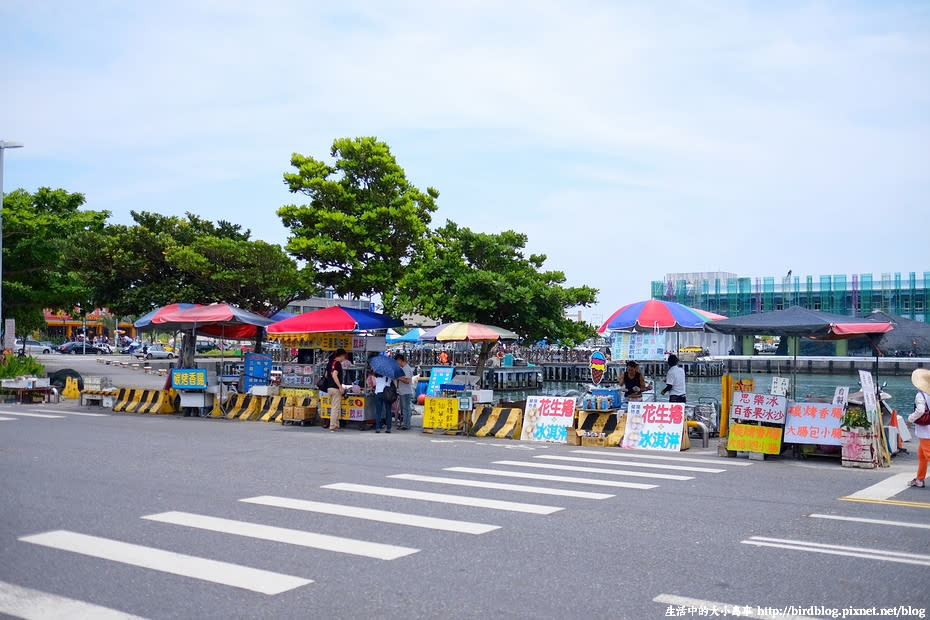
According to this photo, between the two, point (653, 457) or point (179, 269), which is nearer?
point (653, 457)

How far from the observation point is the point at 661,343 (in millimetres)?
17984

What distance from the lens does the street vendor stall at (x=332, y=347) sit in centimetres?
2008

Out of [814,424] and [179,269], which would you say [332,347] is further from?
[814,424]

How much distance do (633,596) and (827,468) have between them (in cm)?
882

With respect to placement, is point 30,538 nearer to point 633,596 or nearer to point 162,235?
point 633,596

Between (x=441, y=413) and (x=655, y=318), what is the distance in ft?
17.3

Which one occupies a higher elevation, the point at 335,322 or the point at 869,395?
the point at 335,322

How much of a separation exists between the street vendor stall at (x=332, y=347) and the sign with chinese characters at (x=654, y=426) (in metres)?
6.59

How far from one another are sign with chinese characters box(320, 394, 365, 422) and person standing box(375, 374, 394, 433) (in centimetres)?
39

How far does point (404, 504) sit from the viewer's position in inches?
382

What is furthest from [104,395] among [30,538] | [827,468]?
[827,468]

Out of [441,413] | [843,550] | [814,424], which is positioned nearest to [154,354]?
[441,413]

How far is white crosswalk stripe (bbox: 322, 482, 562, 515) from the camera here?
376 inches

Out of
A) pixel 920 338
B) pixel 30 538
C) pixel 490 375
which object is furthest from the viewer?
pixel 490 375
